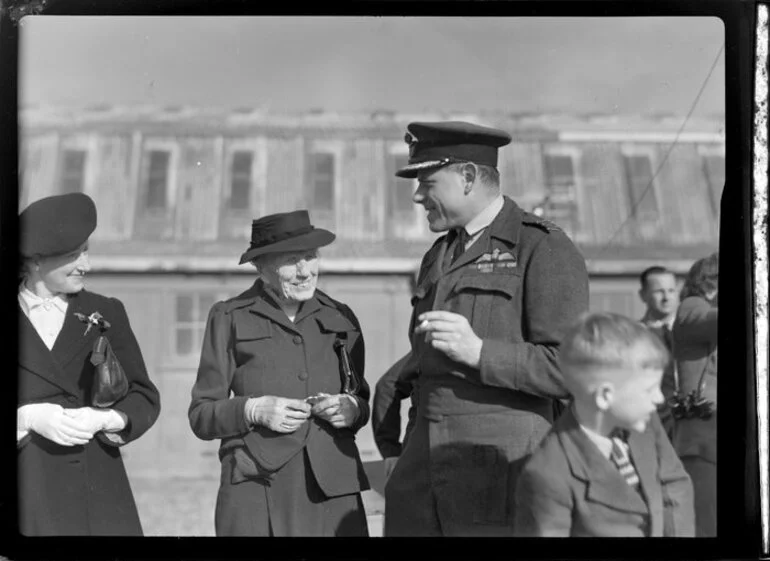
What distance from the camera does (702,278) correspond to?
357 centimetres

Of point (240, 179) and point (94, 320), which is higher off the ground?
point (240, 179)

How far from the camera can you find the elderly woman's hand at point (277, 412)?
362 cm

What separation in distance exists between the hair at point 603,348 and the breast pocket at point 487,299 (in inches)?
8.0

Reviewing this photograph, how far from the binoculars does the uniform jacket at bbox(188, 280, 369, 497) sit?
3.04ft

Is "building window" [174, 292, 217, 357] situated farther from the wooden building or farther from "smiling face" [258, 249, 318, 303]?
"smiling face" [258, 249, 318, 303]

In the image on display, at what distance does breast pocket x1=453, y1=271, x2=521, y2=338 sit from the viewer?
3.51 meters

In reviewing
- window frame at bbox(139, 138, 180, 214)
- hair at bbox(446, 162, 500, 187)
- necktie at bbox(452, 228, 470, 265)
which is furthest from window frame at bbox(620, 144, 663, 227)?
window frame at bbox(139, 138, 180, 214)

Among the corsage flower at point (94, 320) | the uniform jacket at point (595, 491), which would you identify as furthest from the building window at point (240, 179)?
the uniform jacket at point (595, 491)

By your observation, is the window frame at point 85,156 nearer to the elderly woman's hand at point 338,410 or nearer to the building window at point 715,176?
the elderly woman's hand at point 338,410

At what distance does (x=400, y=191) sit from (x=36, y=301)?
3.79ft

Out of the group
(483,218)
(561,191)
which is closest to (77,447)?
(483,218)

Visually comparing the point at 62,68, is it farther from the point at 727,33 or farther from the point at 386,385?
the point at 727,33

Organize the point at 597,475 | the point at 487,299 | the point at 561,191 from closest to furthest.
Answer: the point at 597,475, the point at 487,299, the point at 561,191

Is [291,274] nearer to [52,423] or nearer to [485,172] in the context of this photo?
[485,172]
